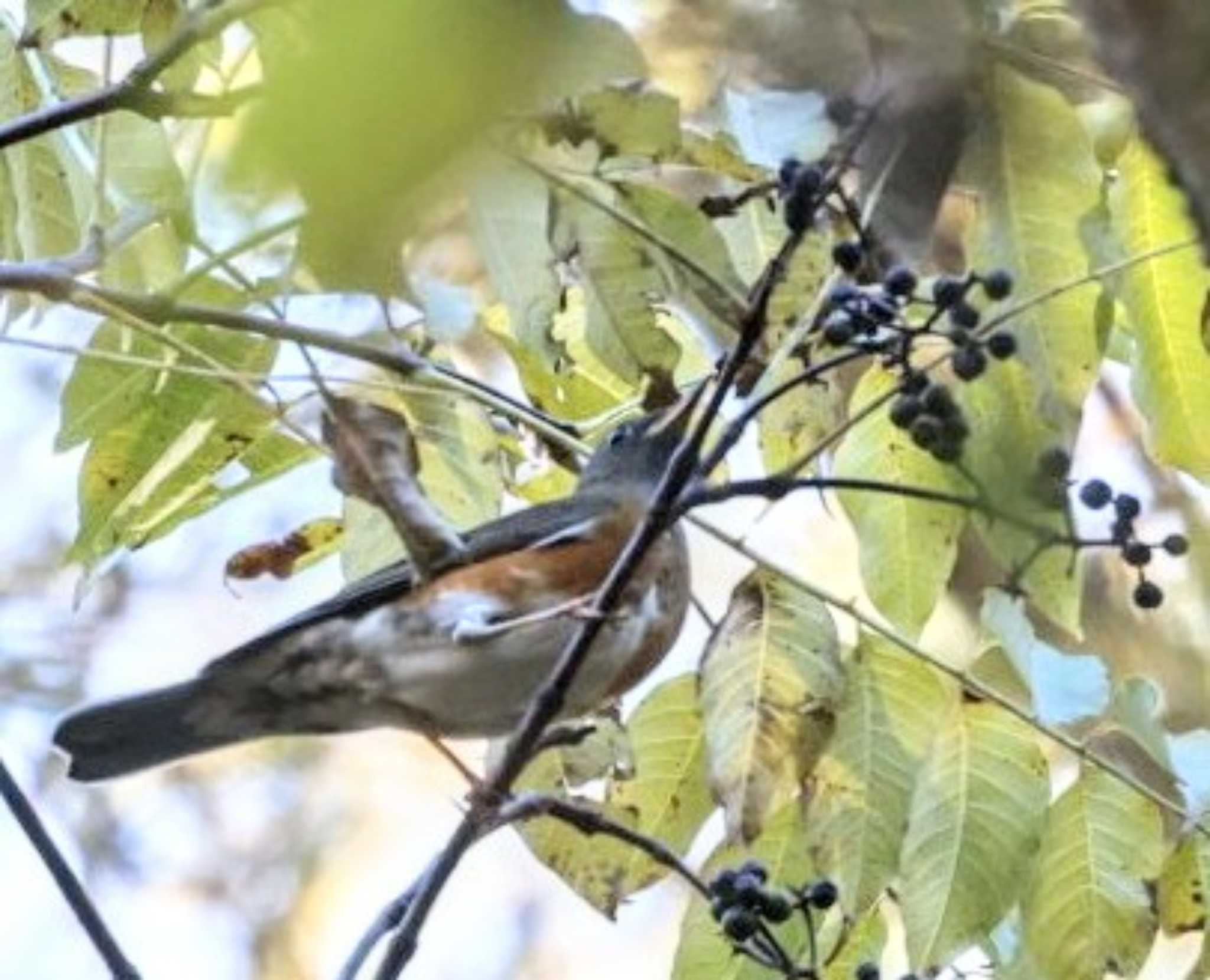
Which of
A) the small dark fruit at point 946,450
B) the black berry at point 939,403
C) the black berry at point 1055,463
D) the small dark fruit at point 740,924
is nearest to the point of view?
the black berry at point 1055,463

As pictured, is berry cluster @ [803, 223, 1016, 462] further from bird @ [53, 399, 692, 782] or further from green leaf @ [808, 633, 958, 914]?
bird @ [53, 399, 692, 782]

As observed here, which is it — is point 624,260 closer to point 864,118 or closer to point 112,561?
point 112,561

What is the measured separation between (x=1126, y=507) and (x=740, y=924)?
0.46m

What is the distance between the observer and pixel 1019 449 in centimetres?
148

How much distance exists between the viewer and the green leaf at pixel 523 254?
1804 millimetres

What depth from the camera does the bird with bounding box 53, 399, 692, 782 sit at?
105 inches

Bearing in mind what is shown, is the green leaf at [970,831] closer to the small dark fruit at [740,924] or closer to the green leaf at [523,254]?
the small dark fruit at [740,924]

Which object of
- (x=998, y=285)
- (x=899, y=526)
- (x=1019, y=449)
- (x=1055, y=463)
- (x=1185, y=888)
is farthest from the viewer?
(x=1185, y=888)

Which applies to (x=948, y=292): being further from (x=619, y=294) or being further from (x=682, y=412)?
(x=619, y=294)

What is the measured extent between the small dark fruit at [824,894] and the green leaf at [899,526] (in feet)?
0.75

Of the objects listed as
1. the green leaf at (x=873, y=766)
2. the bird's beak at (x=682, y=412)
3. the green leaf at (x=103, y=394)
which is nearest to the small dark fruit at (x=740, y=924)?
the green leaf at (x=873, y=766)

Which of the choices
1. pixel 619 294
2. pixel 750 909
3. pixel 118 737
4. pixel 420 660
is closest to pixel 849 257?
pixel 619 294

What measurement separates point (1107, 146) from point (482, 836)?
2.55 feet

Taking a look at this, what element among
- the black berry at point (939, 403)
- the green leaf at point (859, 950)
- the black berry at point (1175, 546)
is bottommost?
the green leaf at point (859, 950)
